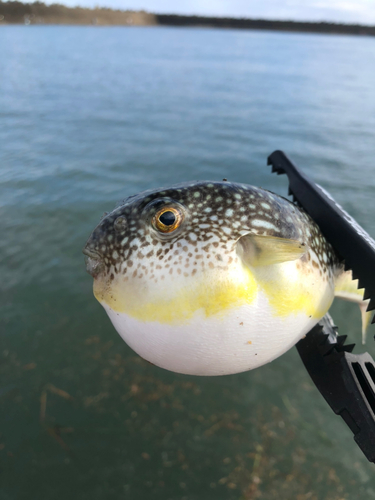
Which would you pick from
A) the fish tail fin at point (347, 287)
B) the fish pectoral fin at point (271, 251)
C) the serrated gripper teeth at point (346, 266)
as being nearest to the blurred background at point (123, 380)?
the fish tail fin at point (347, 287)

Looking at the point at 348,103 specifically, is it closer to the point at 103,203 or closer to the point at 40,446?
the point at 103,203

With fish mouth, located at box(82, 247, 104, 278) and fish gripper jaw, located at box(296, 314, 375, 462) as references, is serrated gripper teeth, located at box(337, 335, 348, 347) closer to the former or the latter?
fish gripper jaw, located at box(296, 314, 375, 462)

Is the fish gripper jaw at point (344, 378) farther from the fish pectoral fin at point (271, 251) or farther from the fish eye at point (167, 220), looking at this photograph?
the fish eye at point (167, 220)

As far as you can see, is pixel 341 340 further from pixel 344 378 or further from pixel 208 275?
pixel 208 275

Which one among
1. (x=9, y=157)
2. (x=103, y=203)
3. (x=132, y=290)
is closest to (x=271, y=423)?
(x=132, y=290)

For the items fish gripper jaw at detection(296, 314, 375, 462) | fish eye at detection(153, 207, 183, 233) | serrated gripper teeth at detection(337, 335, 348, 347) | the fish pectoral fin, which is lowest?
fish gripper jaw at detection(296, 314, 375, 462)

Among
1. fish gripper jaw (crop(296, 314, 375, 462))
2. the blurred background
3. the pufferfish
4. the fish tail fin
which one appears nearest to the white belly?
the pufferfish

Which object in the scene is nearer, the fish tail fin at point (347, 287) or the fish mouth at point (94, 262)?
the fish mouth at point (94, 262)

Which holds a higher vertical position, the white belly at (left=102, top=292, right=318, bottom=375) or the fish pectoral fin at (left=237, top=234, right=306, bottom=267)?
the fish pectoral fin at (left=237, top=234, right=306, bottom=267)
